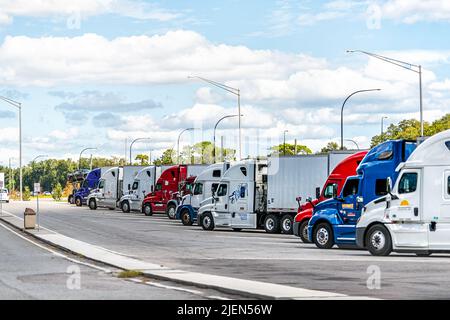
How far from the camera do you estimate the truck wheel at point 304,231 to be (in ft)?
116

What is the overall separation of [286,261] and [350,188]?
6540 mm

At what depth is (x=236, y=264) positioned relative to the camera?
2502 cm

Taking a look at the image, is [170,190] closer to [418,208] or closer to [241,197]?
[241,197]

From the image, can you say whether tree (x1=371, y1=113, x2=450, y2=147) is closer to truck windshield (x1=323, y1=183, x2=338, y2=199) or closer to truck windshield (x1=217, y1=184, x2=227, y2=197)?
truck windshield (x1=217, y1=184, x2=227, y2=197)

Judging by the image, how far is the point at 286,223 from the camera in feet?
142

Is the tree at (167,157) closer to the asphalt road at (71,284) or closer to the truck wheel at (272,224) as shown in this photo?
the truck wheel at (272,224)

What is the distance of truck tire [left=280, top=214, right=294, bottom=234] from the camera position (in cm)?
4334

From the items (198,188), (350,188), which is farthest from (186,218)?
(350,188)

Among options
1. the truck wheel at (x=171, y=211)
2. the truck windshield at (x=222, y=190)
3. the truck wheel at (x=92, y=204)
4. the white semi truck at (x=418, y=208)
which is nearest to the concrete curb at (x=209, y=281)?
the white semi truck at (x=418, y=208)

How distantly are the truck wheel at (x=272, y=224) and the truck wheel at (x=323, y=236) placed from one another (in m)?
11.5

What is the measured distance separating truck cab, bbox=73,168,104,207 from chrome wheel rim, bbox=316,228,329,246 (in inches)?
2082
